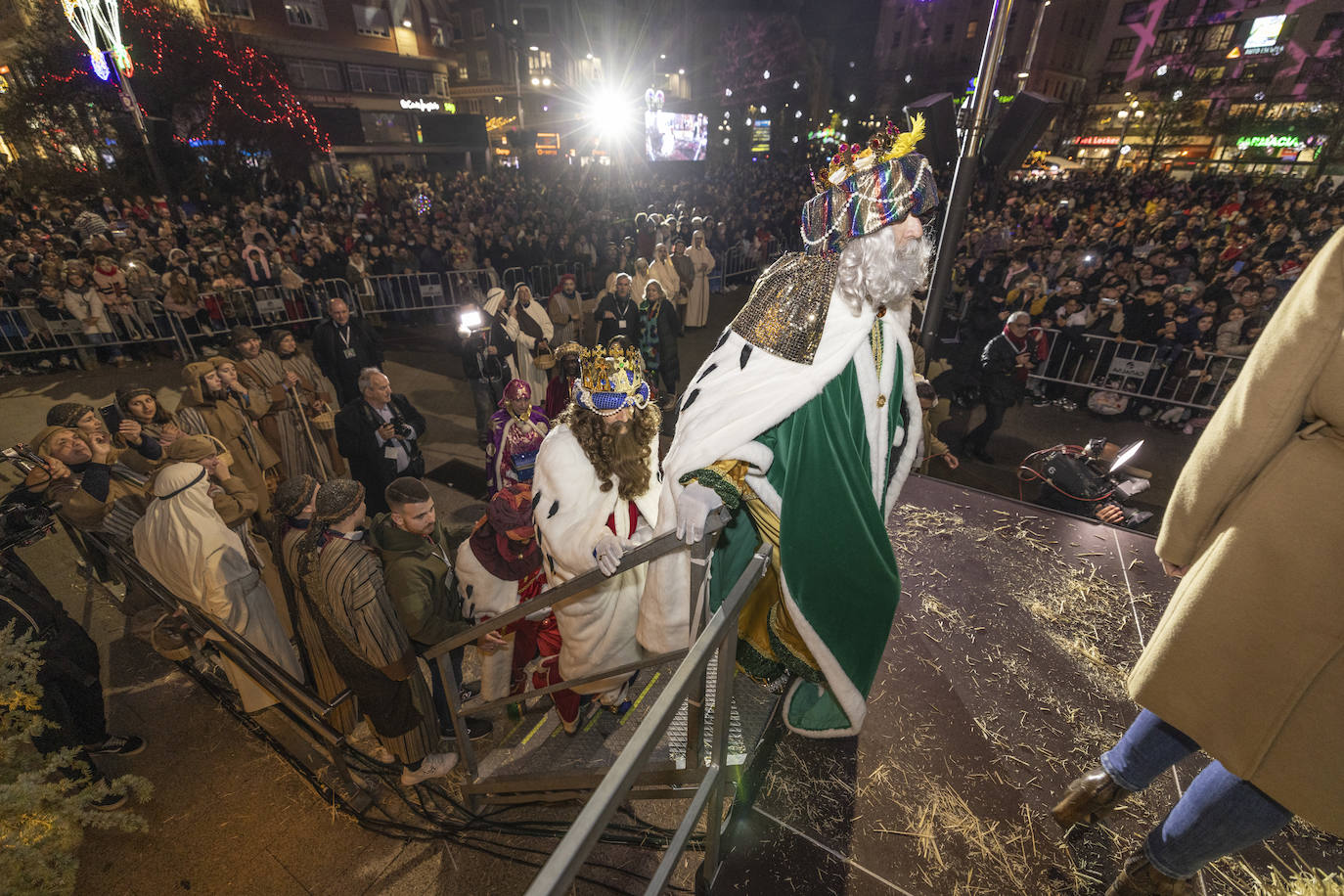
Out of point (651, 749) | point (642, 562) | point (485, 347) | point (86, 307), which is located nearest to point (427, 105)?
point (86, 307)

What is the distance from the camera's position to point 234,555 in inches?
139

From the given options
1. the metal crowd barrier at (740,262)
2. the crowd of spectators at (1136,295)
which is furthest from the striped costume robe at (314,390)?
the metal crowd barrier at (740,262)

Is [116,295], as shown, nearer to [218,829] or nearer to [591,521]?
[218,829]

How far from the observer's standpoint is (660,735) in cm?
137

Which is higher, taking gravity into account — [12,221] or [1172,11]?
[1172,11]

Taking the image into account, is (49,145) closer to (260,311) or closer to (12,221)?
(12,221)

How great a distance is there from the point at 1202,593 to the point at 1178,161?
5101cm

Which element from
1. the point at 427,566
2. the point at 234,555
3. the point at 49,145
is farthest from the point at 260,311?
the point at 49,145

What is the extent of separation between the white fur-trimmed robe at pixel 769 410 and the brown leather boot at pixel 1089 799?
2.79ft

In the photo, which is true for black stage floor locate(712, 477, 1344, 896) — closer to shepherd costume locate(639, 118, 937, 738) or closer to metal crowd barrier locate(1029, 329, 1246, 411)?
shepherd costume locate(639, 118, 937, 738)

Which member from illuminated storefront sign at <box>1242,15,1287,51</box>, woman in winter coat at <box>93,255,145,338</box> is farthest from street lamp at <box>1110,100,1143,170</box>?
woman in winter coat at <box>93,255,145,338</box>

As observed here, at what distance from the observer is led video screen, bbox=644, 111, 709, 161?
34.9 metres

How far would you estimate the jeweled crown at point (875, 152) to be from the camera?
244 cm

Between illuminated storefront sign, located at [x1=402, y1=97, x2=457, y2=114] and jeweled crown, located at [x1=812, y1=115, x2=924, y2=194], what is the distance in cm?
4286
